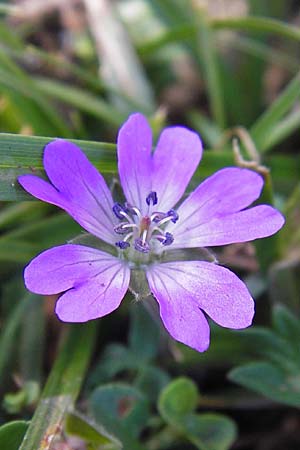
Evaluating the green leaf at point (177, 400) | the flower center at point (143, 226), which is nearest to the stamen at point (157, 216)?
the flower center at point (143, 226)

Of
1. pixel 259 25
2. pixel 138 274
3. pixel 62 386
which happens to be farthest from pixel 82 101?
pixel 62 386

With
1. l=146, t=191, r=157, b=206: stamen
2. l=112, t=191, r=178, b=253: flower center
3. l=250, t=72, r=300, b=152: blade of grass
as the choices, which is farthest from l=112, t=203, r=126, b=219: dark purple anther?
l=250, t=72, r=300, b=152: blade of grass

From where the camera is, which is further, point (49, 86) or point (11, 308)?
point (49, 86)

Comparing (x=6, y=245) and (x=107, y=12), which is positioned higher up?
(x=107, y=12)

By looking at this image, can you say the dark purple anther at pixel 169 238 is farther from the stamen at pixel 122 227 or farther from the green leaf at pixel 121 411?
the green leaf at pixel 121 411

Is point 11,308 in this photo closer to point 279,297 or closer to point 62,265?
point 62,265

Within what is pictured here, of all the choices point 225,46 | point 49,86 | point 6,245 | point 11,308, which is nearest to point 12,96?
point 49,86

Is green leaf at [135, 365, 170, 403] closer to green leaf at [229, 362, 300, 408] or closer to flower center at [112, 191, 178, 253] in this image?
green leaf at [229, 362, 300, 408]
